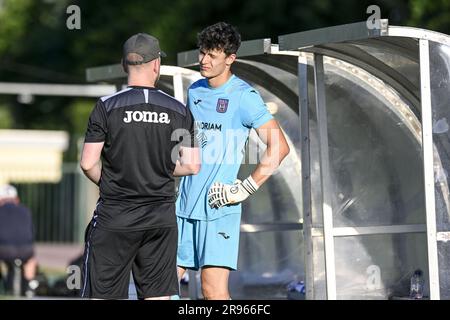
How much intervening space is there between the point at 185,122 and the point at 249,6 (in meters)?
20.1

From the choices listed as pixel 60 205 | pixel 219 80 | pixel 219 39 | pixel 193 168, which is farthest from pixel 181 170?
pixel 60 205

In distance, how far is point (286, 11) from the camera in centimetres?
2625

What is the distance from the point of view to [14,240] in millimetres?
16266

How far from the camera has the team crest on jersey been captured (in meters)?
7.16

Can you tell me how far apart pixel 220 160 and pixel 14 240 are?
9.66m

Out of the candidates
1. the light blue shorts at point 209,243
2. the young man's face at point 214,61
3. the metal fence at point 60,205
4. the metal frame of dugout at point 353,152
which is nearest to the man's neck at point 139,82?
the young man's face at point 214,61

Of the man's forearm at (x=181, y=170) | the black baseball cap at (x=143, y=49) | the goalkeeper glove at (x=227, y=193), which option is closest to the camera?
the black baseball cap at (x=143, y=49)

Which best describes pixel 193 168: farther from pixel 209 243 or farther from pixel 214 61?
pixel 214 61

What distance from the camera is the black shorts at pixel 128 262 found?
253 inches

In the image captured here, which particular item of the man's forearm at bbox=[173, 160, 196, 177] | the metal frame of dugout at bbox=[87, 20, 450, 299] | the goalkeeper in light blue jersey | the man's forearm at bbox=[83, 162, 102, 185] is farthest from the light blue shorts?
the metal frame of dugout at bbox=[87, 20, 450, 299]

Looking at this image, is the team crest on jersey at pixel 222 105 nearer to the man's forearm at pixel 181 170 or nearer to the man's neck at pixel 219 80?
the man's neck at pixel 219 80

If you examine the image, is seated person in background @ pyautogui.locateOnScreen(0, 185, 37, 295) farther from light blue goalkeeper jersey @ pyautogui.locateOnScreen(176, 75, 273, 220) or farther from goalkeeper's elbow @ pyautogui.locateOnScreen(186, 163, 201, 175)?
goalkeeper's elbow @ pyautogui.locateOnScreen(186, 163, 201, 175)
